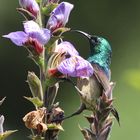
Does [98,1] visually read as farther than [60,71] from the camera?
Yes

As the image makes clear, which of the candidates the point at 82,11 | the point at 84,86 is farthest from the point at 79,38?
the point at 84,86

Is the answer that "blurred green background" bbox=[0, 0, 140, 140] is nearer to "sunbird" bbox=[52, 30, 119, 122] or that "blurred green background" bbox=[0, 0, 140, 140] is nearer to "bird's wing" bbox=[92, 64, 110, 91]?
"sunbird" bbox=[52, 30, 119, 122]

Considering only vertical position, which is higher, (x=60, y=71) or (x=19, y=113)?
(x=60, y=71)

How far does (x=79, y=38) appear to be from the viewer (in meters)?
8.72

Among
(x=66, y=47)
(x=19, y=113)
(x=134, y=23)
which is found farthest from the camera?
(x=134, y=23)

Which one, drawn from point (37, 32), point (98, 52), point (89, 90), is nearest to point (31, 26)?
point (37, 32)

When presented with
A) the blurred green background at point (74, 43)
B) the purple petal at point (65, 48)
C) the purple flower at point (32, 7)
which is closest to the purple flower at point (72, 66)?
the purple petal at point (65, 48)

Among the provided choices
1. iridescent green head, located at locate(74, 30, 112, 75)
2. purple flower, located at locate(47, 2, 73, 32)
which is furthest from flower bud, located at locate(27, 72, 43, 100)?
iridescent green head, located at locate(74, 30, 112, 75)

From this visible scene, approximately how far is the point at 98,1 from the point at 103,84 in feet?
25.0

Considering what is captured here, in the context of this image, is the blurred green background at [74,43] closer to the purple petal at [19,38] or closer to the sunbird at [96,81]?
the sunbird at [96,81]

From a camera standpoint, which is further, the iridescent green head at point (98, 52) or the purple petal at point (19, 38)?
the iridescent green head at point (98, 52)

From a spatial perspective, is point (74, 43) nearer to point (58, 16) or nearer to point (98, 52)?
point (98, 52)

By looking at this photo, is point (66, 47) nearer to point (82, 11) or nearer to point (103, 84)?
point (103, 84)

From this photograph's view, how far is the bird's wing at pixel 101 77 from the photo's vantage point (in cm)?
218
